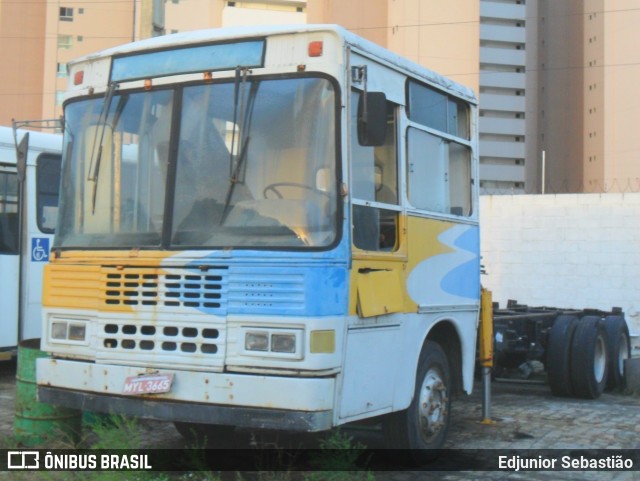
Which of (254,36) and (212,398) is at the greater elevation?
(254,36)

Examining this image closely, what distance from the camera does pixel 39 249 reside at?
1117 cm

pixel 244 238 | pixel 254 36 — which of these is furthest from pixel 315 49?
pixel 244 238

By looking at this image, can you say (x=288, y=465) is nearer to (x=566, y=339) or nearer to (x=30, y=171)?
(x=566, y=339)

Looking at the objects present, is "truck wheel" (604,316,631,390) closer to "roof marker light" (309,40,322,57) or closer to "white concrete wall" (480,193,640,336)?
"white concrete wall" (480,193,640,336)

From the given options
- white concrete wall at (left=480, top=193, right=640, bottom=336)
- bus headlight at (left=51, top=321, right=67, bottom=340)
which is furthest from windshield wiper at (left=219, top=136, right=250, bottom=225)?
white concrete wall at (left=480, top=193, right=640, bottom=336)

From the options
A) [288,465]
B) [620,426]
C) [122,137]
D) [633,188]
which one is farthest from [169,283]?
[633,188]

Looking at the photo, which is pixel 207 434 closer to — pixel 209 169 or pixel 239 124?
pixel 209 169

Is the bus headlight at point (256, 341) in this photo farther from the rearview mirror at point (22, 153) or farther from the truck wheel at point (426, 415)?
the rearview mirror at point (22, 153)

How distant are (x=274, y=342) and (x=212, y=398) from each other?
0.56 m

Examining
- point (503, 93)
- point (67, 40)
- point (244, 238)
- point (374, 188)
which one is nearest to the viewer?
point (244, 238)

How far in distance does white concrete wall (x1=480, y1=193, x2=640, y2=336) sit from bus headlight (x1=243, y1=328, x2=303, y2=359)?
35.6 feet

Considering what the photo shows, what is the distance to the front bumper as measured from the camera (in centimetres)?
564

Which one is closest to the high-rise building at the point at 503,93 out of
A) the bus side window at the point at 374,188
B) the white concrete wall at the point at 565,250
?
the white concrete wall at the point at 565,250

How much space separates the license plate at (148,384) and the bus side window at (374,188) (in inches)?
62.2
